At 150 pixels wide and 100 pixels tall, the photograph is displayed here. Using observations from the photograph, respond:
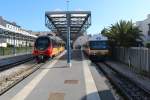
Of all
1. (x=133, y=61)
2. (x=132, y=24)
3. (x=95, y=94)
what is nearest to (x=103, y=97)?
(x=95, y=94)

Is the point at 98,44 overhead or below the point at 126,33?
below

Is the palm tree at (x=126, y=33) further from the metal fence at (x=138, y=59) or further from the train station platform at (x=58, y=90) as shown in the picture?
the train station platform at (x=58, y=90)

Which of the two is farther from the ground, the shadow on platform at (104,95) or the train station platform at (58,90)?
the train station platform at (58,90)

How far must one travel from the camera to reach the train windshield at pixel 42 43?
38.7 metres

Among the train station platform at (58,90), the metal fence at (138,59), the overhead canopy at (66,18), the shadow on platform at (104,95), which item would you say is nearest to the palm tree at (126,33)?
the metal fence at (138,59)

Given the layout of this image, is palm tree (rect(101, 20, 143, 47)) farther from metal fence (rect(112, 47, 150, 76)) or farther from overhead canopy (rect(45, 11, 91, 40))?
overhead canopy (rect(45, 11, 91, 40))

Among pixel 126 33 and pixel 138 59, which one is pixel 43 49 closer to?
pixel 126 33

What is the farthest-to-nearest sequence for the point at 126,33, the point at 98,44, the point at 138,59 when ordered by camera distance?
the point at 98,44 < the point at 126,33 < the point at 138,59

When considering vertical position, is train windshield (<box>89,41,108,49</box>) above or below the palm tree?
below

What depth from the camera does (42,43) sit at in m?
38.9

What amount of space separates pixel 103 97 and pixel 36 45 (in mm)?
25900

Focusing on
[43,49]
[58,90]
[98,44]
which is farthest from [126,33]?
[58,90]

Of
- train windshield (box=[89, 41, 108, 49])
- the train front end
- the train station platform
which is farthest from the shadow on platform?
the train front end

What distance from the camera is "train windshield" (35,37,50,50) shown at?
1522 inches
